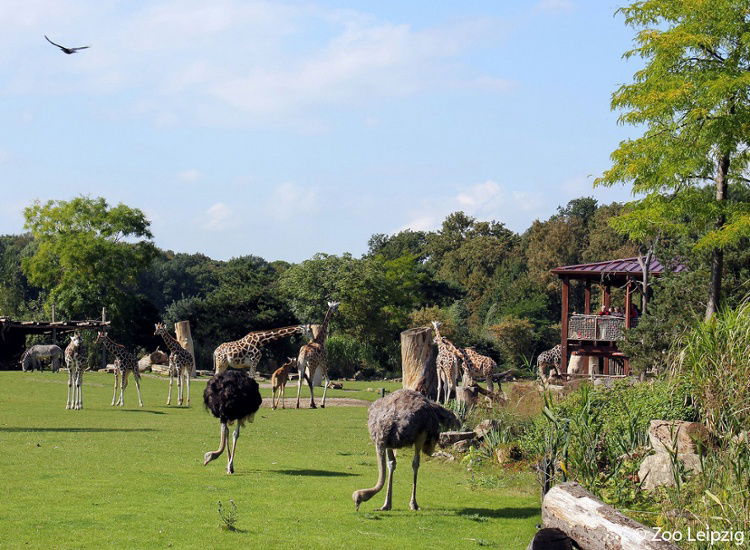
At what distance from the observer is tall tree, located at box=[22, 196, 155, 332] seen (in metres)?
53.6

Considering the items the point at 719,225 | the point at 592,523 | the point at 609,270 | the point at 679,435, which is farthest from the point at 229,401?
the point at 609,270

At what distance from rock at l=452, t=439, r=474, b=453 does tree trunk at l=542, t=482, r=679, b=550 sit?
21.9 ft

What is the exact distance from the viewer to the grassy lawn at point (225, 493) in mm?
9703

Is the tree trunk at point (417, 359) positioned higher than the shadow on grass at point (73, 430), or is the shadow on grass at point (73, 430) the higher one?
the tree trunk at point (417, 359)

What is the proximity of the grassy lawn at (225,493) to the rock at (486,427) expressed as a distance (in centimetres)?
86

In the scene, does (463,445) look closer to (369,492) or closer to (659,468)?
(659,468)

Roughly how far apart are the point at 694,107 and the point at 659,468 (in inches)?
455

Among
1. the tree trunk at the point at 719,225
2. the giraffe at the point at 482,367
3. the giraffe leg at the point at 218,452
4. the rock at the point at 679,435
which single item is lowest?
the giraffe leg at the point at 218,452

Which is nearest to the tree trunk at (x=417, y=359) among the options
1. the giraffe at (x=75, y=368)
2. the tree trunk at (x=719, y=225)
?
the tree trunk at (x=719, y=225)

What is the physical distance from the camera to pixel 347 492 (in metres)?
12.4

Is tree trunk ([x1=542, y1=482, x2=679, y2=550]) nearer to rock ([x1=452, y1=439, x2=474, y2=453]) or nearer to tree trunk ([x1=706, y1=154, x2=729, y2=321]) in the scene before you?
rock ([x1=452, y1=439, x2=474, y2=453])

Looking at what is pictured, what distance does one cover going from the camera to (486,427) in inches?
633

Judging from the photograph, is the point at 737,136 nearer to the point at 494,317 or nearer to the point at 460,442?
the point at 460,442

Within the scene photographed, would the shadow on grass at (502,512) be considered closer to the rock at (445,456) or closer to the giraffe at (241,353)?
the rock at (445,456)
